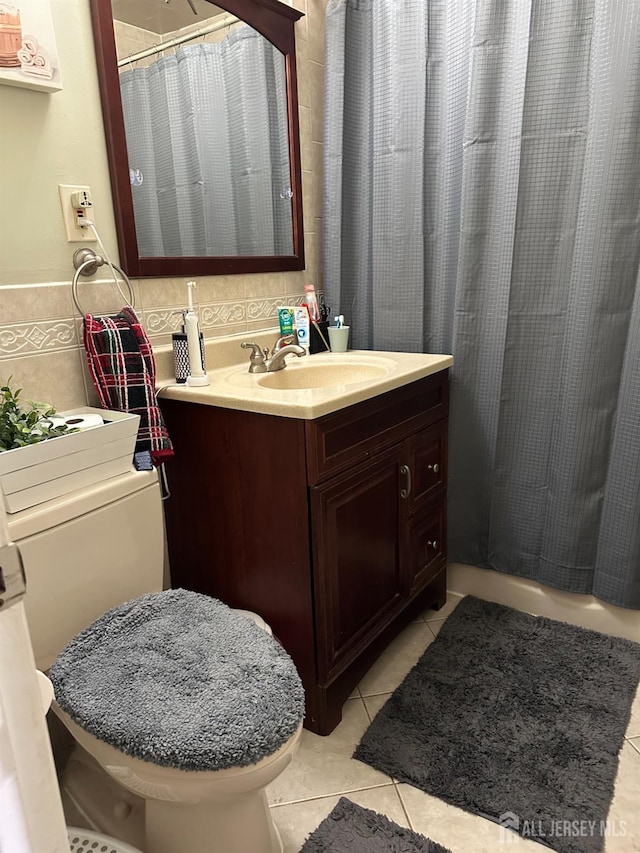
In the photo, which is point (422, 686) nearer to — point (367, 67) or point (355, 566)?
point (355, 566)

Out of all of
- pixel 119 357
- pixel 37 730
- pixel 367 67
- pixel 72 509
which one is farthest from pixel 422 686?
pixel 367 67

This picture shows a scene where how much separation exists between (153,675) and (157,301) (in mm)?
908

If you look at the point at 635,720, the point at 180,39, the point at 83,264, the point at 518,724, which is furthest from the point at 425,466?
the point at 180,39

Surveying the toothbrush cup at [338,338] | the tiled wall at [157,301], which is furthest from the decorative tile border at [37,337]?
the toothbrush cup at [338,338]

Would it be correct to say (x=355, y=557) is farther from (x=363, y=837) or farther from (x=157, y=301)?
(x=157, y=301)

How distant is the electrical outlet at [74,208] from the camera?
1.27 m

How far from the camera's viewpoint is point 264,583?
1.40 meters

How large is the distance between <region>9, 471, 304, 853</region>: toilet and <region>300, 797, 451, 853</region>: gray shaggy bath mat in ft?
0.34

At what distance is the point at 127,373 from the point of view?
1318 mm

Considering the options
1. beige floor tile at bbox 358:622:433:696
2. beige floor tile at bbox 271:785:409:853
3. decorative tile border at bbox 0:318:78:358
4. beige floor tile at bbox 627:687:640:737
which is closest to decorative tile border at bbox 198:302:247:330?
decorative tile border at bbox 0:318:78:358

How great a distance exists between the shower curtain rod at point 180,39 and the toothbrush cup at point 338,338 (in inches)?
33.8

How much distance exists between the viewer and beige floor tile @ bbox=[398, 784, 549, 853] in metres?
1.15

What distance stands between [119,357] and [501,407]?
1.08m

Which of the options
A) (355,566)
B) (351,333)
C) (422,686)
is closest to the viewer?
(355,566)
